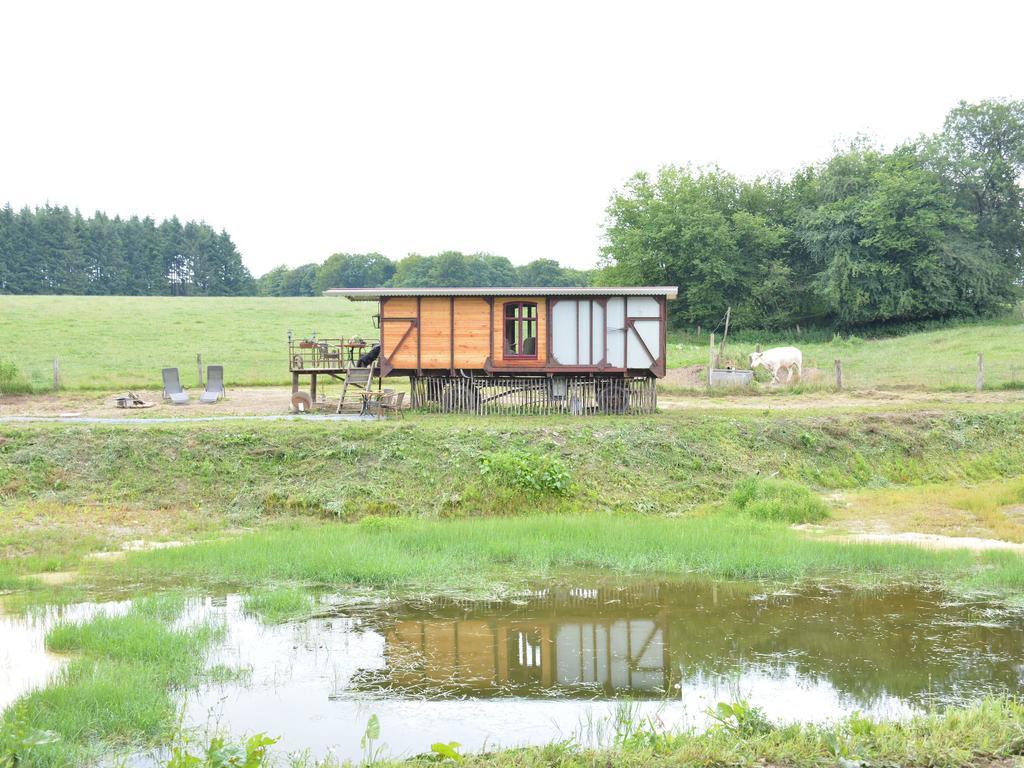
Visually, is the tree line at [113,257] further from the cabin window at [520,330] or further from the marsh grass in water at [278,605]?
the marsh grass in water at [278,605]

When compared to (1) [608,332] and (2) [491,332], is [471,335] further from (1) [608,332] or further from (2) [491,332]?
(1) [608,332]

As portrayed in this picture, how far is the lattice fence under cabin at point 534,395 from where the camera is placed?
78.4 feet

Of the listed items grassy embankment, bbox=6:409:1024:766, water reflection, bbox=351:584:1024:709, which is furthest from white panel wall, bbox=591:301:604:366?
water reflection, bbox=351:584:1024:709

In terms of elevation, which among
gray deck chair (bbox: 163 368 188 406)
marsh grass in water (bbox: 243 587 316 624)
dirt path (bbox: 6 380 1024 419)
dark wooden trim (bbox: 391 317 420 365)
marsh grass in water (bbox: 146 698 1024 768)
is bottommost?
marsh grass in water (bbox: 243 587 316 624)

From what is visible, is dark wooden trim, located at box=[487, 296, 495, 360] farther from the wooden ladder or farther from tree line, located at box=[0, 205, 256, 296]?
tree line, located at box=[0, 205, 256, 296]

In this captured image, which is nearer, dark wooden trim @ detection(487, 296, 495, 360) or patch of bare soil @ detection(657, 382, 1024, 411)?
patch of bare soil @ detection(657, 382, 1024, 411)

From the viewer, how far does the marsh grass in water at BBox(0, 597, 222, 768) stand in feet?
21.7

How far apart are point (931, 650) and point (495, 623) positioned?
453cm

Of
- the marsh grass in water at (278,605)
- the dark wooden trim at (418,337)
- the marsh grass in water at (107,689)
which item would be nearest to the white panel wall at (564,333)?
the dark wooden trim at (418,337)

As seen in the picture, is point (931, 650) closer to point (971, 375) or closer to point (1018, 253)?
point (971, 375)

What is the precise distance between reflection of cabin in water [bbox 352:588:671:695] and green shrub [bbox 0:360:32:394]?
21.9m

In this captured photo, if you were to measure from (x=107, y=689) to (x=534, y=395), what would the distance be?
17609 millimetres

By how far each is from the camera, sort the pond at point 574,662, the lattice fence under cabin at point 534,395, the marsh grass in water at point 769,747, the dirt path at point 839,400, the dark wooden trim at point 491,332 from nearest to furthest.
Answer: the marsh grass in water at point 769,747, the pond at point 574,662, the lattice fence under cabin at point 534,395, the dirt path at point 839,400, the dark wooden trim at point 491,332

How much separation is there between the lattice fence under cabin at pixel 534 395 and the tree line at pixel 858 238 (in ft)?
94.9
